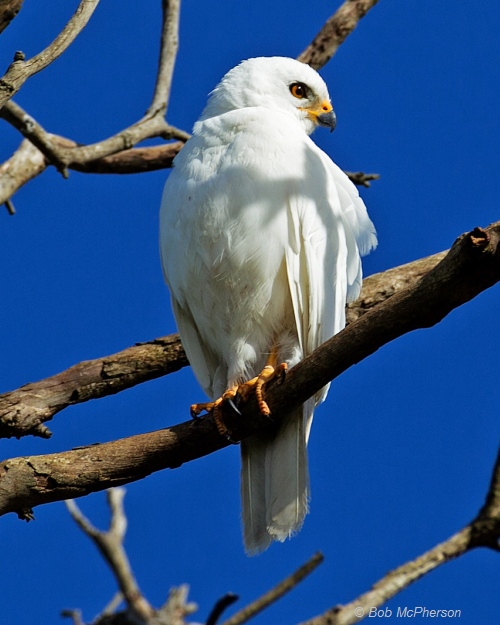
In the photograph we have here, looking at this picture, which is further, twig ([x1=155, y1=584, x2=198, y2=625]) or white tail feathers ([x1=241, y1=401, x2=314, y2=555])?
twig ([x1=155, y1=584, x2=198, y2=625])

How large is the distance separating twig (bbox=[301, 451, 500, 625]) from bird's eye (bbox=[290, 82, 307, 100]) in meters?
2.98

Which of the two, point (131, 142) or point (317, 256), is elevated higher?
point (131, 142)

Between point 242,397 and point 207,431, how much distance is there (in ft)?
0.89

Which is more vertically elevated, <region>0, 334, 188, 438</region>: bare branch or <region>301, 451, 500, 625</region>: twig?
<region>0, 334, 188, 438</region>: bare branch

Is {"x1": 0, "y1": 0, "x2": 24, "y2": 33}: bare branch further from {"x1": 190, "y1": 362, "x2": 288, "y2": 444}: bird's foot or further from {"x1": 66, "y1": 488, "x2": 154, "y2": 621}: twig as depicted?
{"x1": 66, "y1": 488, "x2": 154, "y2": 621}: twig

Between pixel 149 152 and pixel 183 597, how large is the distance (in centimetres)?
349

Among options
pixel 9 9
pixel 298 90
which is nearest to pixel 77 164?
pixel 298 90

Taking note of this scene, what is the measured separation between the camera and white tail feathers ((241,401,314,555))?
198 inches

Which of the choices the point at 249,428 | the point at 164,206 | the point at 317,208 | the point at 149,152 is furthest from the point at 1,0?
the point at 149,152

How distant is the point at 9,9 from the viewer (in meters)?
4.20

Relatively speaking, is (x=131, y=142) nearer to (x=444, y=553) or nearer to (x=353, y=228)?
(x=353, y=228)

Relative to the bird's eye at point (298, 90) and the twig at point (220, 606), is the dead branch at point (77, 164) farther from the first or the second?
the twig at point (220, 606)

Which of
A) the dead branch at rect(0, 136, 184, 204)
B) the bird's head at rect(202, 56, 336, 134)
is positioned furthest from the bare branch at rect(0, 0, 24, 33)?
the dead branch at rect(0, 136, 184, 204)

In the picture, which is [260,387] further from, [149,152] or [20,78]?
[149,152]
